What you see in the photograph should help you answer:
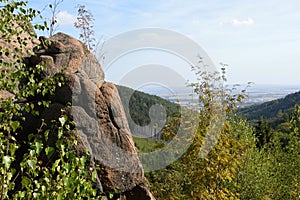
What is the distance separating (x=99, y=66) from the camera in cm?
908

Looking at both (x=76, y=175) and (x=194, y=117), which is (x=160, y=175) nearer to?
(x=194, y=117)

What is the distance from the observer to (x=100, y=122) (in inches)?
298

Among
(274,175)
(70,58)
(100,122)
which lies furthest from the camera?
(274,175)

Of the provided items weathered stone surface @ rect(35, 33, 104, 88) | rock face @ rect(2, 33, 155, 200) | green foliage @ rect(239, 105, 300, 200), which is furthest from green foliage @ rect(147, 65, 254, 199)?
green foliage @ rect(239, 105, 300, 200)

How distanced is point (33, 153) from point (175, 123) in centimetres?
591

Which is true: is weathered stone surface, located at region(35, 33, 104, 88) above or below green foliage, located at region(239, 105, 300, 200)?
above

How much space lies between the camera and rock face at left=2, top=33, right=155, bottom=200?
7.16m

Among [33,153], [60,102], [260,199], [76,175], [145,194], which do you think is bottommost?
[260,199]

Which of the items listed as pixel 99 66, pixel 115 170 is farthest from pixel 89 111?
pixel 99 66

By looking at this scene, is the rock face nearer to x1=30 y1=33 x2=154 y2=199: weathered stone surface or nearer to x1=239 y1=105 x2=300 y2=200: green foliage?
x1=30 y1=33 x2=154 y2=199: weathered stone surface

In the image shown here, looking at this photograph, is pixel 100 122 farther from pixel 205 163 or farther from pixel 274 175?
pixel 274 175

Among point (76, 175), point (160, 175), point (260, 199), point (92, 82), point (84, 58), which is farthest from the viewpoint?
point (260, 199)

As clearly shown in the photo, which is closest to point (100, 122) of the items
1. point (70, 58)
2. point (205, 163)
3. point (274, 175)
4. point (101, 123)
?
point (101, 123)

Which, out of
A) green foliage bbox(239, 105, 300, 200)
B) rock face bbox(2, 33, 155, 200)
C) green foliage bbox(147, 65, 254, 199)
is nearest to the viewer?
rock face bbox(2, 33, 155, 200)
